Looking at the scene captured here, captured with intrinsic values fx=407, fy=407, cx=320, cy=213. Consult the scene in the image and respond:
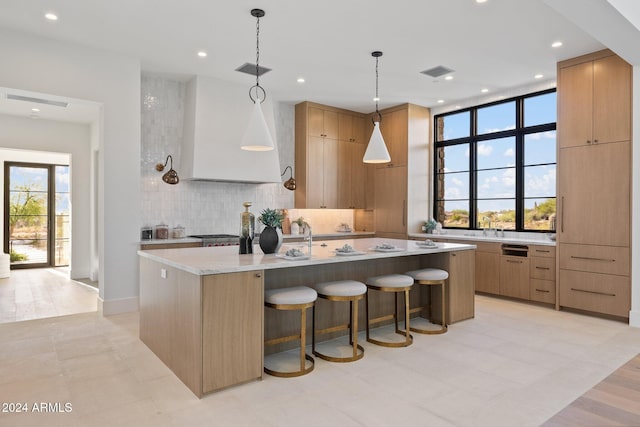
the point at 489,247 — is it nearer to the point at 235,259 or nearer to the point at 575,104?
the point at 575,104

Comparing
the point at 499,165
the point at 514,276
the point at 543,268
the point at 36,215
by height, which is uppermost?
the point at 499,165

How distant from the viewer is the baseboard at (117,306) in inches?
185

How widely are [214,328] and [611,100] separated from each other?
189 inches

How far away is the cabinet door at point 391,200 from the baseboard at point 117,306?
166 inches

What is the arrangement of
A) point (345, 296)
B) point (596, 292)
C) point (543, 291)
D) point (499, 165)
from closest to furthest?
1. point (345, 296)
2. point (596, 292)
3. point (543, 291)
4. point (499, 165)

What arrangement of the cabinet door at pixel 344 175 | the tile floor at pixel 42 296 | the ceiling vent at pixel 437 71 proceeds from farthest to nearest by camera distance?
the cabinet door at pixel 344 175, the ceiling vent at pixel 437 71, the tile floor at pixel 42 296

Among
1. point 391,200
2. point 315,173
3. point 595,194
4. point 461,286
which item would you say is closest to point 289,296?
point 461,286

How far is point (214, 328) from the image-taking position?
2697mm

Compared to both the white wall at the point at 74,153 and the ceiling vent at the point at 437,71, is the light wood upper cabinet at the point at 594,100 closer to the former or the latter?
the ceiling vent at the point at 437,71

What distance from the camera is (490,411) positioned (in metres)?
2.47

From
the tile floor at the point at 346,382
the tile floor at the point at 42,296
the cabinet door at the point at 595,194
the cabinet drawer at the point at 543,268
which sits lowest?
the tile floor at the point at 346,382

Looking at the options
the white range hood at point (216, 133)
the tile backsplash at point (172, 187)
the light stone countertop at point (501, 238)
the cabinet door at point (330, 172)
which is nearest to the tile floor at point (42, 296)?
the tile backsplash at point (172, 187)

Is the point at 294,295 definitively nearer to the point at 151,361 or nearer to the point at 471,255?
the point at 151,361

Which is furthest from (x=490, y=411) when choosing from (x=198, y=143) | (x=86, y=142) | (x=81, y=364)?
(x=86, y=142)
